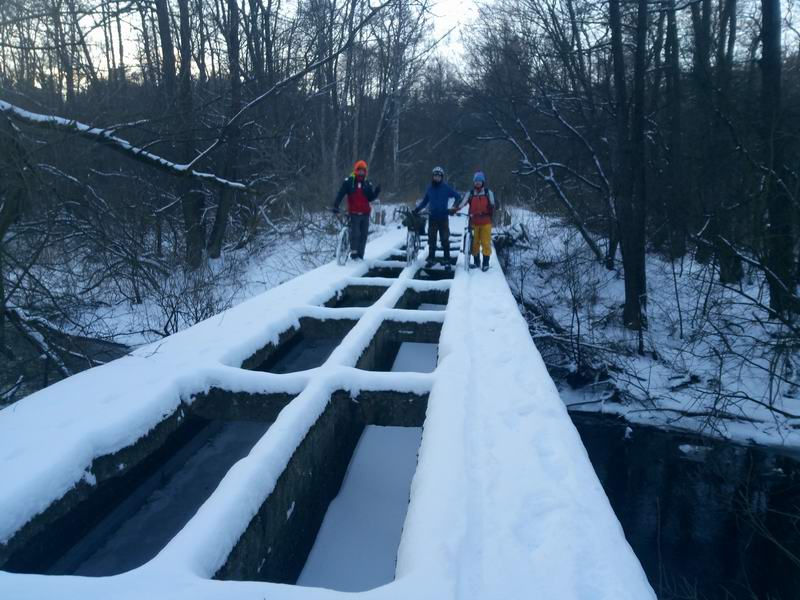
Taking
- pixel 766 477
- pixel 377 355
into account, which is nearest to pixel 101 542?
pixel 377 355

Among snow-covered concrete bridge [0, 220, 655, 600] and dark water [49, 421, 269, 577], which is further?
dark water [49, 421, 269, 577]

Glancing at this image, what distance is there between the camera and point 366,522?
3521 mm

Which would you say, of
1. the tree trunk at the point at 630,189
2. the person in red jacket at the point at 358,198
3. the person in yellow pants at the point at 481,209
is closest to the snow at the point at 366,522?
the person in yellow pants at the point at 481,209

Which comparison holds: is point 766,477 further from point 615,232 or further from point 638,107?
point 615,232

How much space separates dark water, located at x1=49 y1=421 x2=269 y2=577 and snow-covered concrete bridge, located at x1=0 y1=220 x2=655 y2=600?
11 mm

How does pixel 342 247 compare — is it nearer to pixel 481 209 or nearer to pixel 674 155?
pixel 481 209

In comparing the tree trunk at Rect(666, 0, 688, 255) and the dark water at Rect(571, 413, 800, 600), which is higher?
the tree trunk at Rect(666, 0, 688, 255)

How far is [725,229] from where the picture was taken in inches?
394

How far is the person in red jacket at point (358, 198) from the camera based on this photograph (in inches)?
360

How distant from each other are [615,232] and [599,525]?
14.4 metres

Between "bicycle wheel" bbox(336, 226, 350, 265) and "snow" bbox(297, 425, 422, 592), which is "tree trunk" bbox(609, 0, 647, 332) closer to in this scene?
"bicycle wheel" bbox(336, 226, 350, 265)

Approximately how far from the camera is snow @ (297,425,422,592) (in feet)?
9.84

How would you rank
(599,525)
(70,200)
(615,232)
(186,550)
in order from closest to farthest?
(186,550), (599,525), (70,200), (615,232)

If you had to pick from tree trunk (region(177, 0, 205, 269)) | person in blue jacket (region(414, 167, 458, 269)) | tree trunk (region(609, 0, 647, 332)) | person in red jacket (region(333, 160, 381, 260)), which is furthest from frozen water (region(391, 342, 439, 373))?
tree trunk (region(609, 0, 647, 332))
